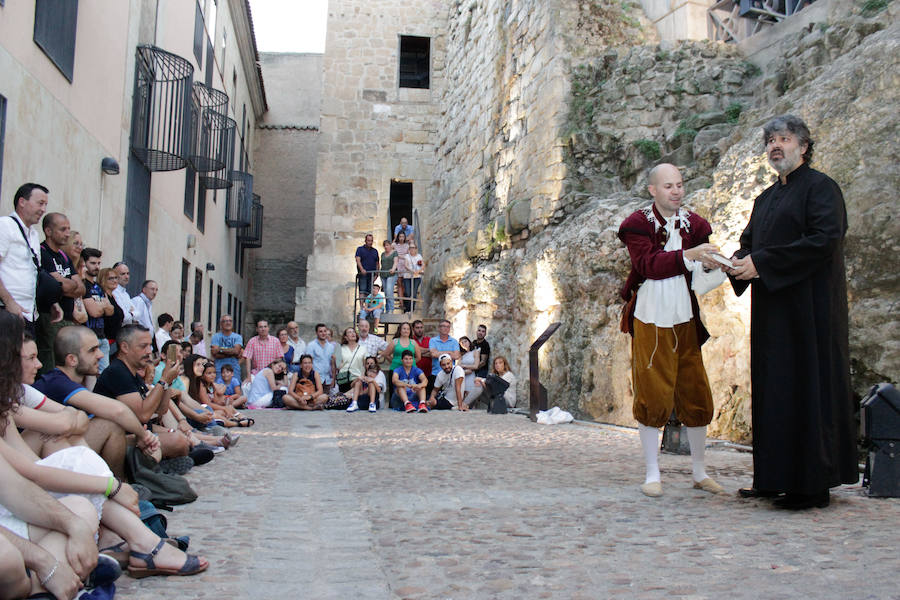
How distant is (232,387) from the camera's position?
35.6ft

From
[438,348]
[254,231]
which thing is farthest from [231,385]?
[254,231]

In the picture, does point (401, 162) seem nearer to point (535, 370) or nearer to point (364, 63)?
point (364, 63)

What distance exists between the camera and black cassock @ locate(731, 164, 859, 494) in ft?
11.4

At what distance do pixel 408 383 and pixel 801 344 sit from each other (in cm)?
780

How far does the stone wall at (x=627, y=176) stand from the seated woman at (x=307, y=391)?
290 centimetres

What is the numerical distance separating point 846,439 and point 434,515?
77.0 inches

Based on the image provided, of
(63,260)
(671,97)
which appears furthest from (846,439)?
(671,97)

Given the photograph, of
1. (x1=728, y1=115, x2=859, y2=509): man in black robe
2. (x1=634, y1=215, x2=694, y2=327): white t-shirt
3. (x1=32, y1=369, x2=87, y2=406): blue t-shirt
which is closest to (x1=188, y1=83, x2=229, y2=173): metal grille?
(x1=32, y1=369, x2=87, y2=406): blue t-shirt

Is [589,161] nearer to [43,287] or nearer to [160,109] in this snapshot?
[160,109]

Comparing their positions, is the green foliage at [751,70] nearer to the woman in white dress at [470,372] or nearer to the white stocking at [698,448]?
the woman in white dress at [470,372]

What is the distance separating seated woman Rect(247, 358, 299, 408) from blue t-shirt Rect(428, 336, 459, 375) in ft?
7.20

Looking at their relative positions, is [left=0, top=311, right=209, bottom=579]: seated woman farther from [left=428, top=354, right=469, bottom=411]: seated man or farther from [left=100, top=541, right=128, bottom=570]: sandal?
[left=428, top=354, right=469, bottom=411]: seated man

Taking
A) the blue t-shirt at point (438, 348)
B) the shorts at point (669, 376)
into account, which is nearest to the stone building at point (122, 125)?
the blue t-shirt at point (438, 348)

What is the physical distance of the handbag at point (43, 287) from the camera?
16.1 ft
